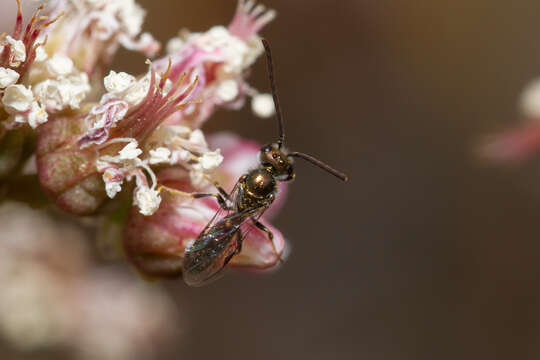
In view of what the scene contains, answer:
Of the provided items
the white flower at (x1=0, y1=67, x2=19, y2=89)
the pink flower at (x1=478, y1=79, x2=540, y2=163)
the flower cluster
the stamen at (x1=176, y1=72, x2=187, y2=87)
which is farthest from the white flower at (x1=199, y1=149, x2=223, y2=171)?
the pink flower at (x1=478, y1=79, x2=540, y2=163)

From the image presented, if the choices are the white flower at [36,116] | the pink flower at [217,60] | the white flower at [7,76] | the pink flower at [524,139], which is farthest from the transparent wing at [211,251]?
the pink flower at [524,139]

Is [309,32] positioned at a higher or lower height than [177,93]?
higher

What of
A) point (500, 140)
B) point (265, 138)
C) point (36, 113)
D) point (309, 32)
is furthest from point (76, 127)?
point (309, 32)

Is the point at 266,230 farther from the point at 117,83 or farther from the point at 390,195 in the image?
the point at 390,195

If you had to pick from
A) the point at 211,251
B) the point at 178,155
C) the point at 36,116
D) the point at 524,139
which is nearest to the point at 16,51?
the point at 36,116

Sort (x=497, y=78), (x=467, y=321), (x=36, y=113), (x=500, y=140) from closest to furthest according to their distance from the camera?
(x=36, y=113) → (x=500, y=140) → (x=467, y=321) → (x=497, y=78)

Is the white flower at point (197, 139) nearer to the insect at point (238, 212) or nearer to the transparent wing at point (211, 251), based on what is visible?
the insect at point (238, 212)

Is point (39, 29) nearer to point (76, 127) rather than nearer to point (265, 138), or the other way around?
point (76, 127)
